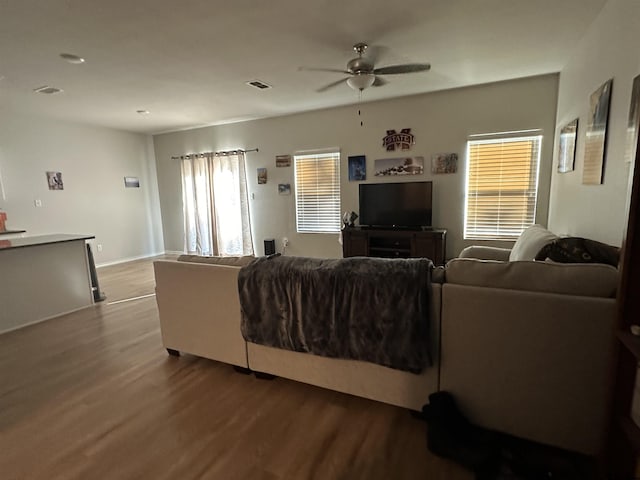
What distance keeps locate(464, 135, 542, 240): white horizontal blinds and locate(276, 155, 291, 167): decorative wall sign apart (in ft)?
9.47

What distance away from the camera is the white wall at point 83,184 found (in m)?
4.84

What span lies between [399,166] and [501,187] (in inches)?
55.7

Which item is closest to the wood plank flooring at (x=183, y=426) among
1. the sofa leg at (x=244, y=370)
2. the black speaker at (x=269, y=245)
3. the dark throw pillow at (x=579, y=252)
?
the sofa leg at (x=244, y=370)

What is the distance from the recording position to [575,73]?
3.09m

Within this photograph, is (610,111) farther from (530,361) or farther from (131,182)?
(131,182)

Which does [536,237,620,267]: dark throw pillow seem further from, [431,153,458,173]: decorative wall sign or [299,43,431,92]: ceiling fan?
[431,153,458,173]: decorative wall sign

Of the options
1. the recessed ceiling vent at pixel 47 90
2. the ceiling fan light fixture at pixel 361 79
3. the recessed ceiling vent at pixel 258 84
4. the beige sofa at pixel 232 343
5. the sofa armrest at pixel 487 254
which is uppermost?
the recessed ceiling vent at pixel 258 84

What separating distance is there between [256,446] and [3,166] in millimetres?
5808

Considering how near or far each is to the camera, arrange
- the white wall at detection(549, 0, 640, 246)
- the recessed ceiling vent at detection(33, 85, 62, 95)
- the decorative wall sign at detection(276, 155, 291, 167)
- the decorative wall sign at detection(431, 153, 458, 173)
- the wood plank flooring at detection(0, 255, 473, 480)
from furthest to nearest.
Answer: the decorative wall sign at detection(276, 155, 291, 167)
the decorative wall sign at detection(431, 153, 458, 173)
the recessed ceiling vent at detection(33, 85, 62, 95)
the white wall at detection(549, 0, 640, 246)
the wood plank flooring at detection(0, 255, 473, 480)

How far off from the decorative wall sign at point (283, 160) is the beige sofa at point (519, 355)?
14.1ft

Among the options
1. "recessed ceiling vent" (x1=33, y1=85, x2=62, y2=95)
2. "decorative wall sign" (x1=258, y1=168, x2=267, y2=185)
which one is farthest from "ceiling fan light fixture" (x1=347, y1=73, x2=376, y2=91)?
"recessed ceiling vent" (x1=33, y1=85, x2=62, y2=95)

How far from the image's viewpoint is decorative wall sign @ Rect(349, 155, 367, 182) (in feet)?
16.3

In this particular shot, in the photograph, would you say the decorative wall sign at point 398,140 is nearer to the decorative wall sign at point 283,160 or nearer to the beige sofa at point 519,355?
the decorative wall sign at point 283,160

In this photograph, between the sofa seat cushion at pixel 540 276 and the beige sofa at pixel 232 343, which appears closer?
the sofa seat cushion at pixel 540 276
